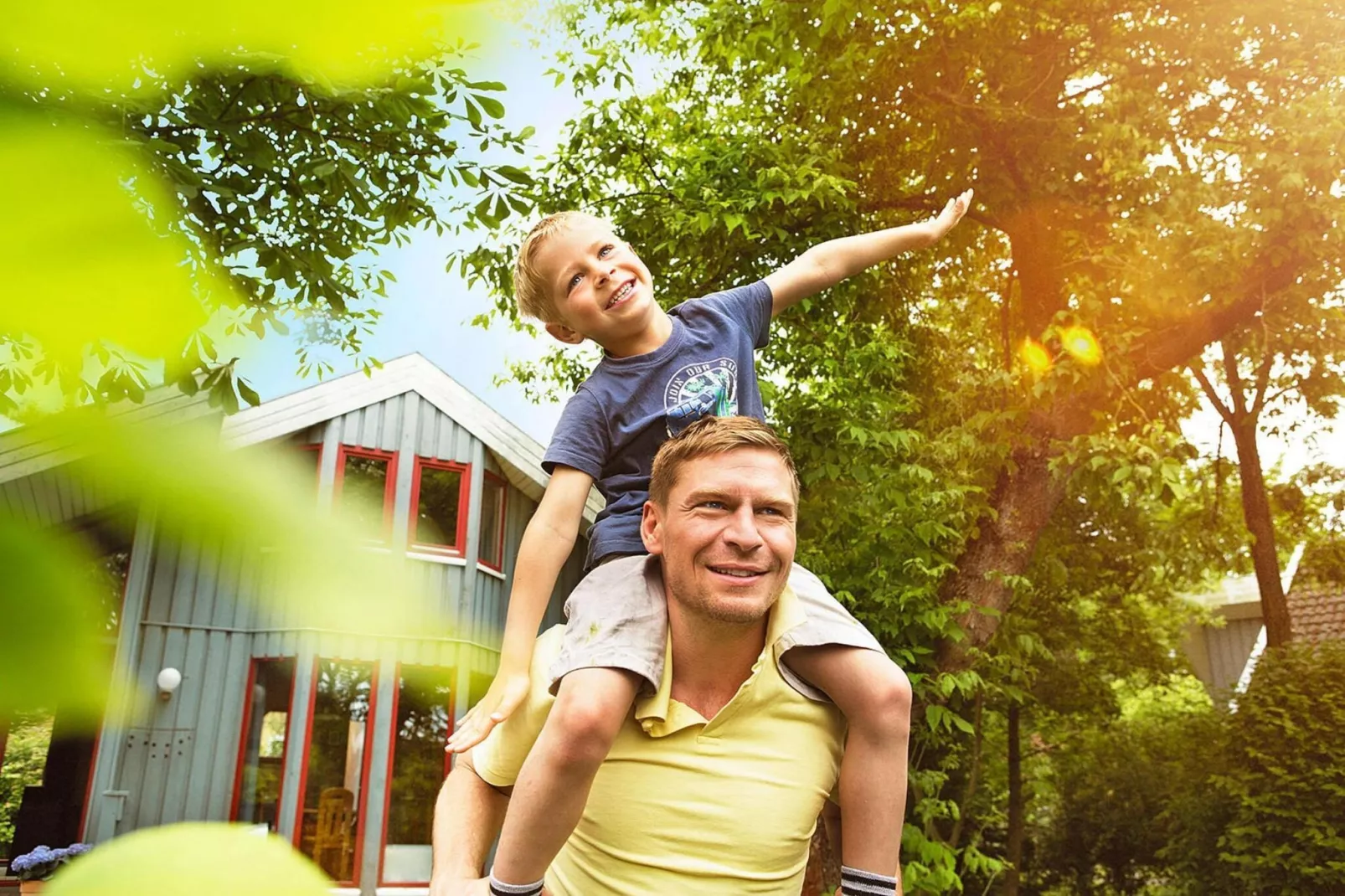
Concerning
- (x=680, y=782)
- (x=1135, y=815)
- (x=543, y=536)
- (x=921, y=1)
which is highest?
(x=921, y=1)

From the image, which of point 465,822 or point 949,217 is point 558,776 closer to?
point 465,822

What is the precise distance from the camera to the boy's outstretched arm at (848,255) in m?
2.28

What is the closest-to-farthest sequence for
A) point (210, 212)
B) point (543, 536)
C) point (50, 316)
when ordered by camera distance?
1. point (50, 316)
2. point (210, 212)
3. point (543, 536)

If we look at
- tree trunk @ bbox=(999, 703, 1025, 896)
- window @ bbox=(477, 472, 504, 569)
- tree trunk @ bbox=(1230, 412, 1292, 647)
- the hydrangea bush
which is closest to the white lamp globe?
the hydrangea bush

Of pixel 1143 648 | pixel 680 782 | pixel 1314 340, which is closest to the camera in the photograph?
pixel 680 782

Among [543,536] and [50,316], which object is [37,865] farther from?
[543,536]

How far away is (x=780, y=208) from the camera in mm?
6648

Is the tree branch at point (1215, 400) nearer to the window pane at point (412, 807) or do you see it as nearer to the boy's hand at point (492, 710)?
the window pane at point (412, 807)

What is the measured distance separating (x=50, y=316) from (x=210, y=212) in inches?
4.8

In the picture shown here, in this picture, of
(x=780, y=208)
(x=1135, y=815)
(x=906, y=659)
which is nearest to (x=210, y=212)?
(x=906, y=659)

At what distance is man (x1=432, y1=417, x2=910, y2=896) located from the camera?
5.38ft

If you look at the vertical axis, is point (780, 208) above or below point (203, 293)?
above

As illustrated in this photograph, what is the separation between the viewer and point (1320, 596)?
40.0 feet

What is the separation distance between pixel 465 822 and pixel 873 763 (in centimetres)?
79
